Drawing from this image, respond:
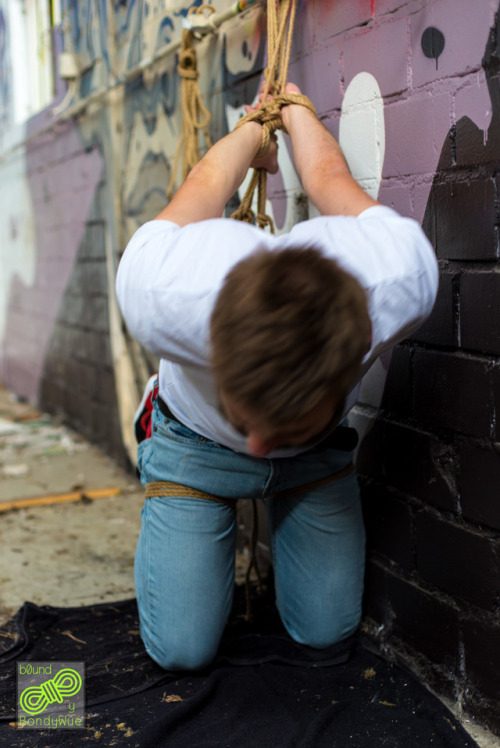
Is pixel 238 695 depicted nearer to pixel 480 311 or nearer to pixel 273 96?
pixel 480 311

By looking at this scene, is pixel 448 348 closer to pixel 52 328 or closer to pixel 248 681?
pixel 248 681

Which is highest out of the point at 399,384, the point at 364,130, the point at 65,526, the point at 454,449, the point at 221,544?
the point at 364,130

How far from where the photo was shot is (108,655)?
2.07 meters

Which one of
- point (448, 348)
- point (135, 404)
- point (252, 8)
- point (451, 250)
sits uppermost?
point (252, 8)

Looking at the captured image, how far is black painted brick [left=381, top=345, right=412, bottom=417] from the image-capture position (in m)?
1.90

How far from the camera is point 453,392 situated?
1.74 metres

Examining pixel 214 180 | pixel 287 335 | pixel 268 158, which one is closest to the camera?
pixel 287 335

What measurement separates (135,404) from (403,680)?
2.23 meters

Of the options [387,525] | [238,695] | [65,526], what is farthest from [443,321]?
[65,526]

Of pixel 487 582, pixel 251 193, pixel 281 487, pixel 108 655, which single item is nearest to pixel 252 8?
pixel 251 193

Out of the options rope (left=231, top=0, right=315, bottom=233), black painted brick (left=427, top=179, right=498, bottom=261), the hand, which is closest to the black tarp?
black painted brick (left=427, top=179, right=498, bottom=261)

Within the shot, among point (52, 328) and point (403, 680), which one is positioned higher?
point (52, 328)

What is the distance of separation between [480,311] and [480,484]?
378mm

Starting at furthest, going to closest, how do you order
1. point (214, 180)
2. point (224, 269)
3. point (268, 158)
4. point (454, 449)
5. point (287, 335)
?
1. point (268, 158)
2. point (454, 449)
3. point (214, 180)
4. point (224, 269)
5. point (287, 335)
